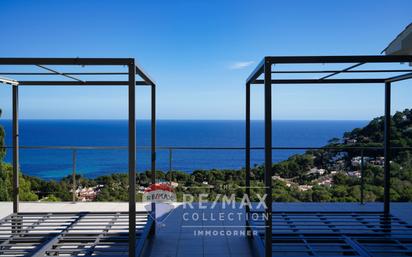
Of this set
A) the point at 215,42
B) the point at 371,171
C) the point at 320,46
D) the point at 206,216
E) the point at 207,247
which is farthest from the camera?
the point at 215,42

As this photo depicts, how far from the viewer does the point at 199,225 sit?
15.4 ft

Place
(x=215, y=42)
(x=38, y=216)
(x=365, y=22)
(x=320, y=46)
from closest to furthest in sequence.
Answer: (x=38, y=216)
(x=365, y=22)
(x=320, y=46)
(x=215, y=42)

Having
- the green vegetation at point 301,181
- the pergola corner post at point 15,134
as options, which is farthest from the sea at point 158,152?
the pergola corner post at point 15,134

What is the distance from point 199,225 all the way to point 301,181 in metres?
3.10

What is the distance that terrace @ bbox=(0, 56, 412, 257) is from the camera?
281 cm

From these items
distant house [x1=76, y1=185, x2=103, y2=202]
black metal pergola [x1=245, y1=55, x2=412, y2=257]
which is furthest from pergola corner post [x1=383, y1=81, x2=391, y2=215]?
distant house [x1=76, y1=185, x2=103, y2=202]

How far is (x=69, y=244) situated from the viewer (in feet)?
11.3

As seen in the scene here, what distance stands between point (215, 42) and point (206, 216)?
926cm

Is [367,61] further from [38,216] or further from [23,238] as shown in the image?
[38,216]

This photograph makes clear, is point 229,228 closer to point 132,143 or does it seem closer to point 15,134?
point 132,143

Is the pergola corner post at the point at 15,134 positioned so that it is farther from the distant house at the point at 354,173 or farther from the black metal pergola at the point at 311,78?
the distant house at the point at 354,173

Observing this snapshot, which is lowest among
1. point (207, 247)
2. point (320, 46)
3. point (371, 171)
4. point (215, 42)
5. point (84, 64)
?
point (207, 247)

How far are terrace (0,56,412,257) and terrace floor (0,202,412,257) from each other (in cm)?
1

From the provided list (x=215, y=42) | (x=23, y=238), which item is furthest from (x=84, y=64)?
(x=215, y=42)
